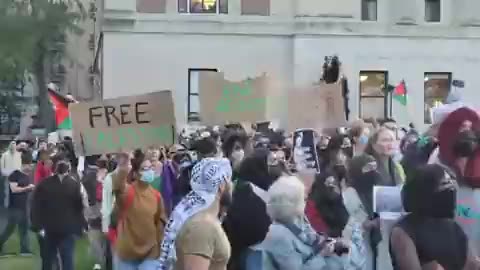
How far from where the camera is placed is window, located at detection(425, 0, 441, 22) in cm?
3525

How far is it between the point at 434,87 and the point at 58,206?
2416 centimetres

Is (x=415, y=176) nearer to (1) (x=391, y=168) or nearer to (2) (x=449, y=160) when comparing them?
(2) (x=449, y=160)

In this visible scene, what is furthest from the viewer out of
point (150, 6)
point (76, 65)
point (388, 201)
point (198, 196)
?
point (76, 65)

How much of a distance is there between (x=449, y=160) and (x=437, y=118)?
7.15ft

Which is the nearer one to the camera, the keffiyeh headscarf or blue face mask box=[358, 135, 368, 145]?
the keffiyeh headscarf

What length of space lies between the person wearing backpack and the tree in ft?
104

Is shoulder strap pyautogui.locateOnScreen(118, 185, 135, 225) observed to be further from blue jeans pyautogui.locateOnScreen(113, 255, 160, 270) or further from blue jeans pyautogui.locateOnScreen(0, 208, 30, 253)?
blue jeans pyautogui.locateOnScreen(0, 208, 30, 253)

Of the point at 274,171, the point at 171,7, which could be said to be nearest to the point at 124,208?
the point at 274,171

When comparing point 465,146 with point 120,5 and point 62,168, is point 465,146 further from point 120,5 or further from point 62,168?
point 120,5

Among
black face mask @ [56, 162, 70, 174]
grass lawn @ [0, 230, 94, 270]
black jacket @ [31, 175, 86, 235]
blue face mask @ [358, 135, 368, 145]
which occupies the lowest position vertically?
grass lawn @ [0, 230, 94, 270]

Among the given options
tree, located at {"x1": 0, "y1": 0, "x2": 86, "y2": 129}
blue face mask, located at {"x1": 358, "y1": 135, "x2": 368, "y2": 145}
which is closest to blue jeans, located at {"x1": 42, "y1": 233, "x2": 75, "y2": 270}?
blue face mask, located at {"x1": 358, "y1": 135, "x2": 368, "y2": 145}

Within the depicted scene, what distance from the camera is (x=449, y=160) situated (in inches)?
311

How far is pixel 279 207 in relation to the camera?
6.86 meters

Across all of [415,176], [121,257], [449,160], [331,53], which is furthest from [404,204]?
[331,53]
